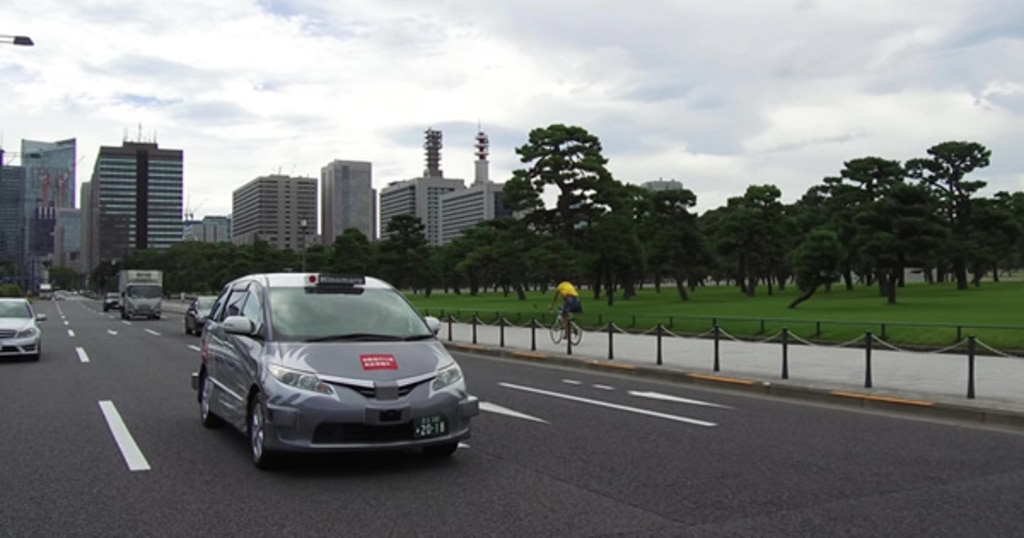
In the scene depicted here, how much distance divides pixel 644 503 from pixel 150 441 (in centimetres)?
527

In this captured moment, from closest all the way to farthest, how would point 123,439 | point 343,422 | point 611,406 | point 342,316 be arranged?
point 343,422 → point 342,316 → point 123,439 → point 611,406

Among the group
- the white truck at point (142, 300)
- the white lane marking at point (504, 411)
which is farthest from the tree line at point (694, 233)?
the white lane marking at point (504, 411)

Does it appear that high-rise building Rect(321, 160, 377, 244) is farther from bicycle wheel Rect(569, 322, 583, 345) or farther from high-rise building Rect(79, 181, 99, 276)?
bicycle wheel Rect(569, 322, 583, 345)

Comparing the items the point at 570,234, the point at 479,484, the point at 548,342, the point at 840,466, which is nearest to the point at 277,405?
the point at 479,484

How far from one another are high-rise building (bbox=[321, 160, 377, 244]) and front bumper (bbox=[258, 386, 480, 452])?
144326mm

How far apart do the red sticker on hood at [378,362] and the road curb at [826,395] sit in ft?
24.4

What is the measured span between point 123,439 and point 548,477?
464 centimetres

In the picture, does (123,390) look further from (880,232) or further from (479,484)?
(880,232)

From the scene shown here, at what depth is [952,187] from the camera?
62438 millimetres

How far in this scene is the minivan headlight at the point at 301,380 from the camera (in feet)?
21.1

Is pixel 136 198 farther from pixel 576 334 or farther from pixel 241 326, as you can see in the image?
pixel 241 326

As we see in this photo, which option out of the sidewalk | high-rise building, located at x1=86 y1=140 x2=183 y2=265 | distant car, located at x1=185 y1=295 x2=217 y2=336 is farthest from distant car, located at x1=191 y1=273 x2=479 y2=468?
high-rise building, located at x1=86 y1=140 x2=183 y2=265

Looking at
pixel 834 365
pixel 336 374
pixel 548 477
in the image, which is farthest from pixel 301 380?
pixel 834 365

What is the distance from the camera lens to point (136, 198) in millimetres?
161750
